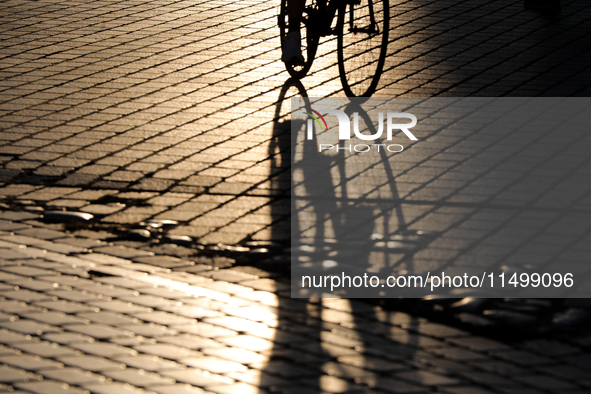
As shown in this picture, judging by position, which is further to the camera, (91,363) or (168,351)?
(168,351)

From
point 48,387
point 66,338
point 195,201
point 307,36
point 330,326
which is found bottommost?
point 48,387

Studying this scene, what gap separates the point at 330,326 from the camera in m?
3.70

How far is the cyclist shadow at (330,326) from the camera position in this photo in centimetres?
325

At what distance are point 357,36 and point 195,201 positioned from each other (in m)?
2.57

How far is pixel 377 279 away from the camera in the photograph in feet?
13.7

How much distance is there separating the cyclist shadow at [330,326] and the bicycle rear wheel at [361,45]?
→ 1.86 m

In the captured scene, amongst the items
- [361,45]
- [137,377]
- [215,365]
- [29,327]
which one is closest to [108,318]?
[29,327]

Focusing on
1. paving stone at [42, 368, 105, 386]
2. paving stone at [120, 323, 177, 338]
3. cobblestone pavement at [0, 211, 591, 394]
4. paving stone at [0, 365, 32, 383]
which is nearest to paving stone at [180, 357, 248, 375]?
cobblestone pavement at [0, 211, 591, 394]

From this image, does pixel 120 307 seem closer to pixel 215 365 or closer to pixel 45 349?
pixel 45 349

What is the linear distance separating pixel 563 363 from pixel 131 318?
1.95 metres

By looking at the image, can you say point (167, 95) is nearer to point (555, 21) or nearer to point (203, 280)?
point (203, 280)

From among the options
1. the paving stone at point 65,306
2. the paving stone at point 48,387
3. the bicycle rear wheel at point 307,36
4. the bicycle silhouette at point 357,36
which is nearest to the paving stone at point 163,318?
the paving stone at point 65,306

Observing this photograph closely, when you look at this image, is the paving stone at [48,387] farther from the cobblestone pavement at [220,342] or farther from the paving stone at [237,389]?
the paving stone at [237,389]

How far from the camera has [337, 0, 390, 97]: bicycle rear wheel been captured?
680 cm
